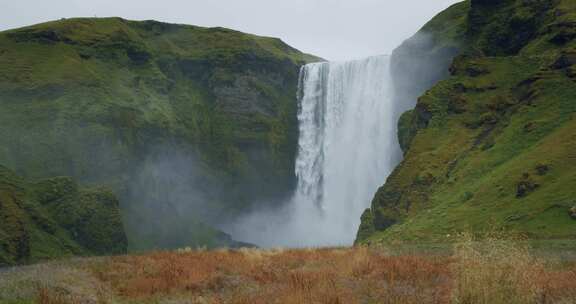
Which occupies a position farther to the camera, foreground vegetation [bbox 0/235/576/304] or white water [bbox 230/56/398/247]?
white water [bbox 230/56/398/247]

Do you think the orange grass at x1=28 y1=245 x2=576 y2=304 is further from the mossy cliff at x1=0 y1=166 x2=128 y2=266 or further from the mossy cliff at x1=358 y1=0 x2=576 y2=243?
the mossy cliff at x1=0 y1=166 x2=128 y2=266

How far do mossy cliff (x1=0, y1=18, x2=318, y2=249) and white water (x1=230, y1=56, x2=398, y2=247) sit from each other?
12.9 feet

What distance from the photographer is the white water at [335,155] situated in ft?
254

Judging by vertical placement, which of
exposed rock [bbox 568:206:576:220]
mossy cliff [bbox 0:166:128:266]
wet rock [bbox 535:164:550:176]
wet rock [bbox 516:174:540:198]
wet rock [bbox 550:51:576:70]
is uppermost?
wet rock [bbox 550:51:576:70]

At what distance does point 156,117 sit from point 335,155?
1058 inches

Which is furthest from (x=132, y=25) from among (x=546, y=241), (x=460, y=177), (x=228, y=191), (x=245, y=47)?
(x=546, y=241)

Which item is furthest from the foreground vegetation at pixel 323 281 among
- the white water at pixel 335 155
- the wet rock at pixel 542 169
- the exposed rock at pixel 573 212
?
the white water at pixel 335 155

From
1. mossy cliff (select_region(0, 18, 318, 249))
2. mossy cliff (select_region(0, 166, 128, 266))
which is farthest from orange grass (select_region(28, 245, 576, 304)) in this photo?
mossy cliff (select_region(0, 18, 318, 249))

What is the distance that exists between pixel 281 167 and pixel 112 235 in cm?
3970

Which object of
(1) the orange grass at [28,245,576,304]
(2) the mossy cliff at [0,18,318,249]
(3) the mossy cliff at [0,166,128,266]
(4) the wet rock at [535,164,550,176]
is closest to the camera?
(1) the orange grass at [28,245,576,304]

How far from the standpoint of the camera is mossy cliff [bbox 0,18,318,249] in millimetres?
69625

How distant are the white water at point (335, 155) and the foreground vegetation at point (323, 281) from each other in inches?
2272

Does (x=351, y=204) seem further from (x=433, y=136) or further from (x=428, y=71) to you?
(x=433, y=136)

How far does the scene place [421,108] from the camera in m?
52.0
